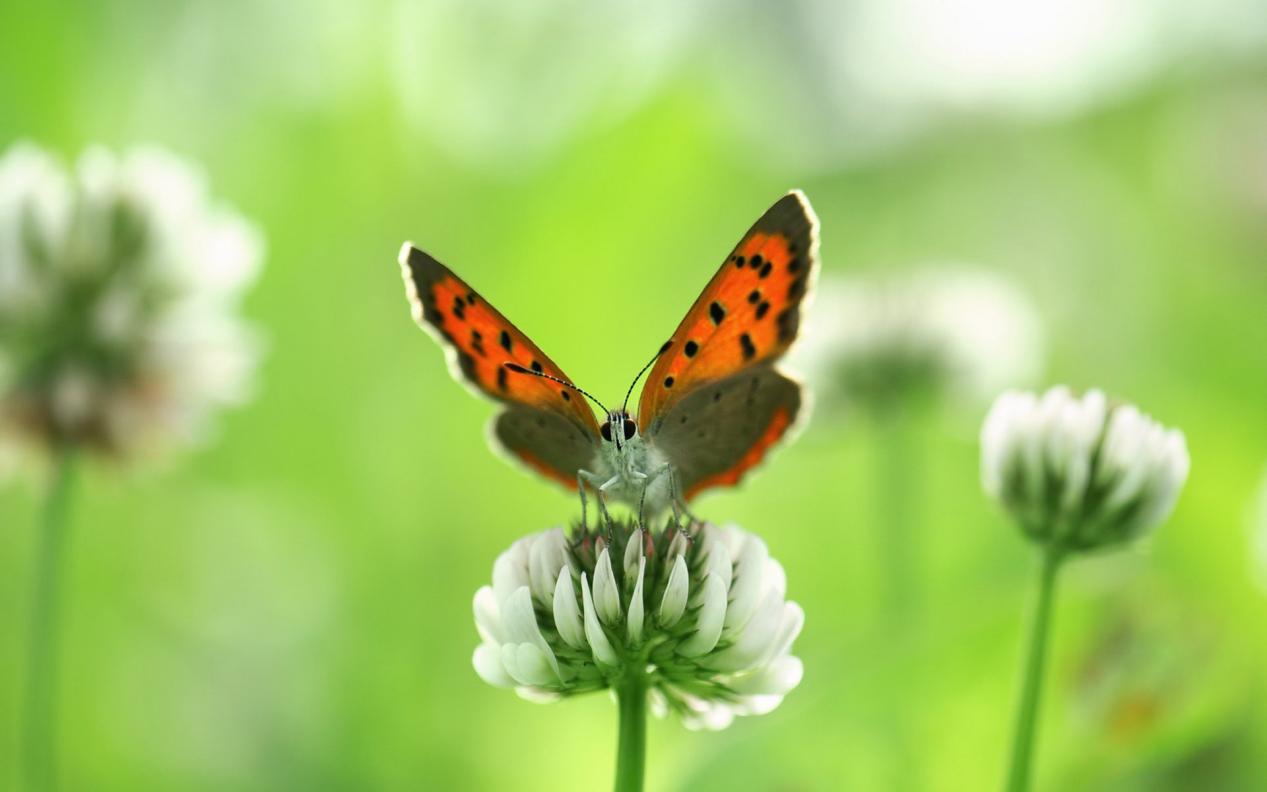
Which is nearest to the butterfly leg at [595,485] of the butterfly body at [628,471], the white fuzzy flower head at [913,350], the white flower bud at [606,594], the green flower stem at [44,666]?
the butterfly body at [628,471]

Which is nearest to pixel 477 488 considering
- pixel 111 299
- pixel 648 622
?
pixel 111 299

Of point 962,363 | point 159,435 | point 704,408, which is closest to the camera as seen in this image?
point 704,408

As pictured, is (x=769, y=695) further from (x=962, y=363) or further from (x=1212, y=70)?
(x=1212, y=70)

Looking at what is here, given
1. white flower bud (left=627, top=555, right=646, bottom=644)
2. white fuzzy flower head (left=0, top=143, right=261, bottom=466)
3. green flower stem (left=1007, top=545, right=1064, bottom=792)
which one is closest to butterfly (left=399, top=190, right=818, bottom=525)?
white flower bud (left=627, top=555, right=646, bottom=644)

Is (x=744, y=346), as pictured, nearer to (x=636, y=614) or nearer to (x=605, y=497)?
(x=605, y=497)

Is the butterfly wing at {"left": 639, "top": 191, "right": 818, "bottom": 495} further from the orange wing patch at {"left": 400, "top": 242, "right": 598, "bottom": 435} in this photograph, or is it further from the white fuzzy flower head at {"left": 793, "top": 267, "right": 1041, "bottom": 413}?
the white fuzzy flower head at {"left": 793, "top": 267, "right": 1041, "bottom": 413}

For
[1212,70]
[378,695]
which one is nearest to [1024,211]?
[1212,70]
